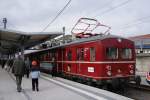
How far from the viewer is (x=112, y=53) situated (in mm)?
15320

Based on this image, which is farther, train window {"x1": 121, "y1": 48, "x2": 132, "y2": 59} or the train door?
the train door

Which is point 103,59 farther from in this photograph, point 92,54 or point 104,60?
point 92,54

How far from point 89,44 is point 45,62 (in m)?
12.3

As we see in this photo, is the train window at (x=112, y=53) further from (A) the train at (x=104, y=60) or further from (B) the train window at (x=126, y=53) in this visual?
(B) the train window at (x=126, y=53)

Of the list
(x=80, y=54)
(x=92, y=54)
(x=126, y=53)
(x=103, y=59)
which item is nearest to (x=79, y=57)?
(x=80, y=54)

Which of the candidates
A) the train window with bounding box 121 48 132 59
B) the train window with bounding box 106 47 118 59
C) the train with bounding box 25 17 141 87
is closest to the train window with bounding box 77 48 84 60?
the train with bounding box 25 17 141 87

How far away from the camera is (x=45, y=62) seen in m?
27.1

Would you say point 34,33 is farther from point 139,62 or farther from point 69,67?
point 139,62

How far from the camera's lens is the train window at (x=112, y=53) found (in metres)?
15.0

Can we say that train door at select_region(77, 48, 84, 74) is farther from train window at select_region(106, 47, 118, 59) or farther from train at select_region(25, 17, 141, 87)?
train window at select_region(106, 47, 118, 59)

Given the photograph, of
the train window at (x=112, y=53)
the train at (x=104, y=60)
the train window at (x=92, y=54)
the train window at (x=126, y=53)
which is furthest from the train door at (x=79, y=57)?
the train window at (x=126, y=53)

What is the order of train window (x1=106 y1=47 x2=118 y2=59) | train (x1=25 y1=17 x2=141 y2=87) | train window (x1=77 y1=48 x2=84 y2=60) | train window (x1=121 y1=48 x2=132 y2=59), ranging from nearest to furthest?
train (x1=25 y1=17 x2=141 y2=87) → train window (x1=106 y1=47 x2=118 y2=59) → train window (x1=121 y1=48 x2=132 y2=59) → train window (x1=77 y1=48 x2=84 y2=60)

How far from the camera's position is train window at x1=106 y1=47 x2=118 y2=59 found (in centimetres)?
1498

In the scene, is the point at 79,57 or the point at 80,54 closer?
the point at 80,54
